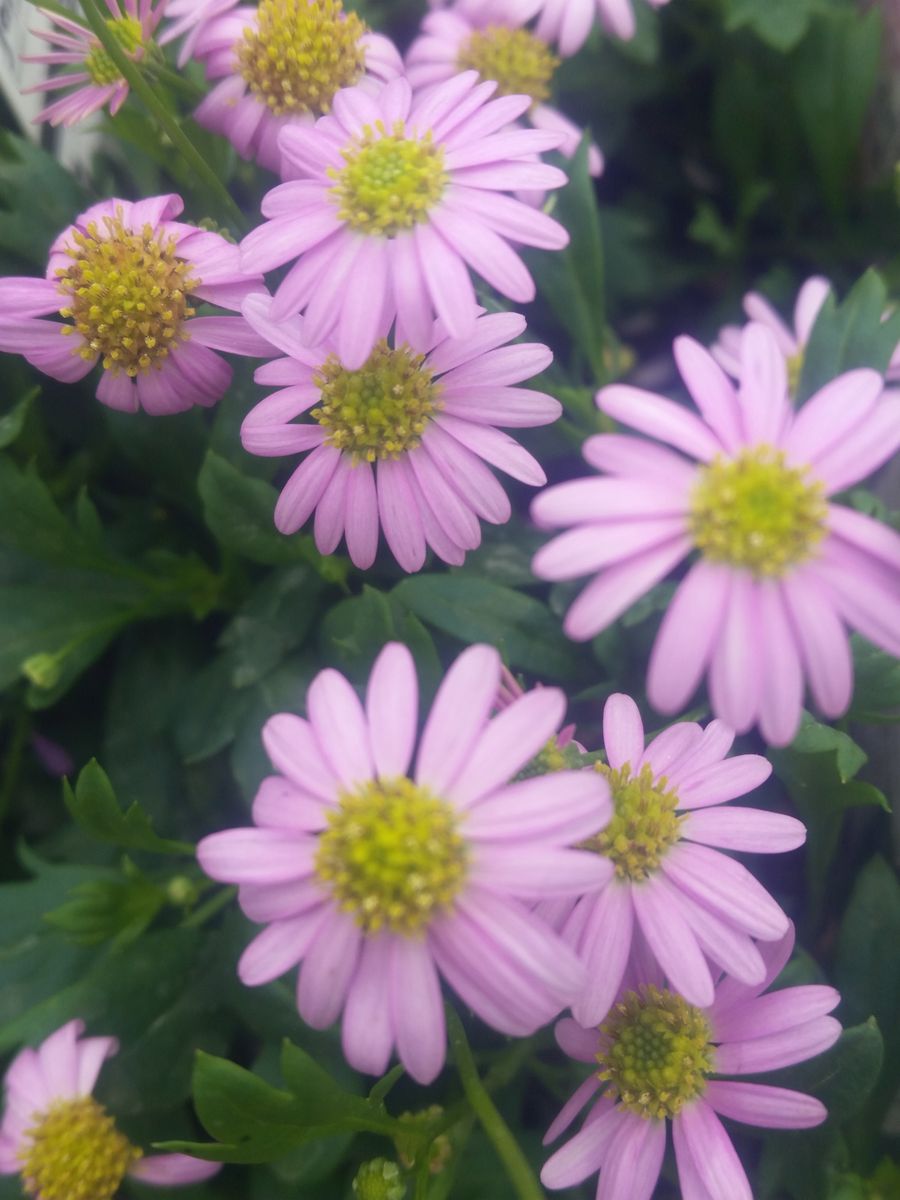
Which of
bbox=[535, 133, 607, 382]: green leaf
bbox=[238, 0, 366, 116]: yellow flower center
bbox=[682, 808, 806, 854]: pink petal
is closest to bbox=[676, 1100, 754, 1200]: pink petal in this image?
bbox=[682, 808, 806, 854]: pink petal

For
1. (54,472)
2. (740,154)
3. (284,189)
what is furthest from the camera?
(740,154)

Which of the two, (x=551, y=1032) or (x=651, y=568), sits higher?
(x=651, y=568)

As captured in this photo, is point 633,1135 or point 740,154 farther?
point 740,154

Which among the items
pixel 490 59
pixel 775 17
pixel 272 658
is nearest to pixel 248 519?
pixel 272 658

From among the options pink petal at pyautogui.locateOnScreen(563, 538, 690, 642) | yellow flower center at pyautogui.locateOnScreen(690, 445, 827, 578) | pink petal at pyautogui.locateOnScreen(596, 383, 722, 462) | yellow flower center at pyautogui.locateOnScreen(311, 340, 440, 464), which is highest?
yellow flower center at pyautogui.locateOnScreen(311, 340, 440, 464)

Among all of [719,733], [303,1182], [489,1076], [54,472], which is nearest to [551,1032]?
[489,1076]

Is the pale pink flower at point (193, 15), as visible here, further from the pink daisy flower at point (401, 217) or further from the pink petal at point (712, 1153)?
the pink petal at point (712, 1153)

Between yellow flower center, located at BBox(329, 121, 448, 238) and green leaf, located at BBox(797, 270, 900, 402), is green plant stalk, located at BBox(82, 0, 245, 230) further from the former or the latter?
green leaf, located at BBox(797, 270, 900, 402)

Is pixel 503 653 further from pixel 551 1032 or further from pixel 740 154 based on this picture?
pixel 740 154
